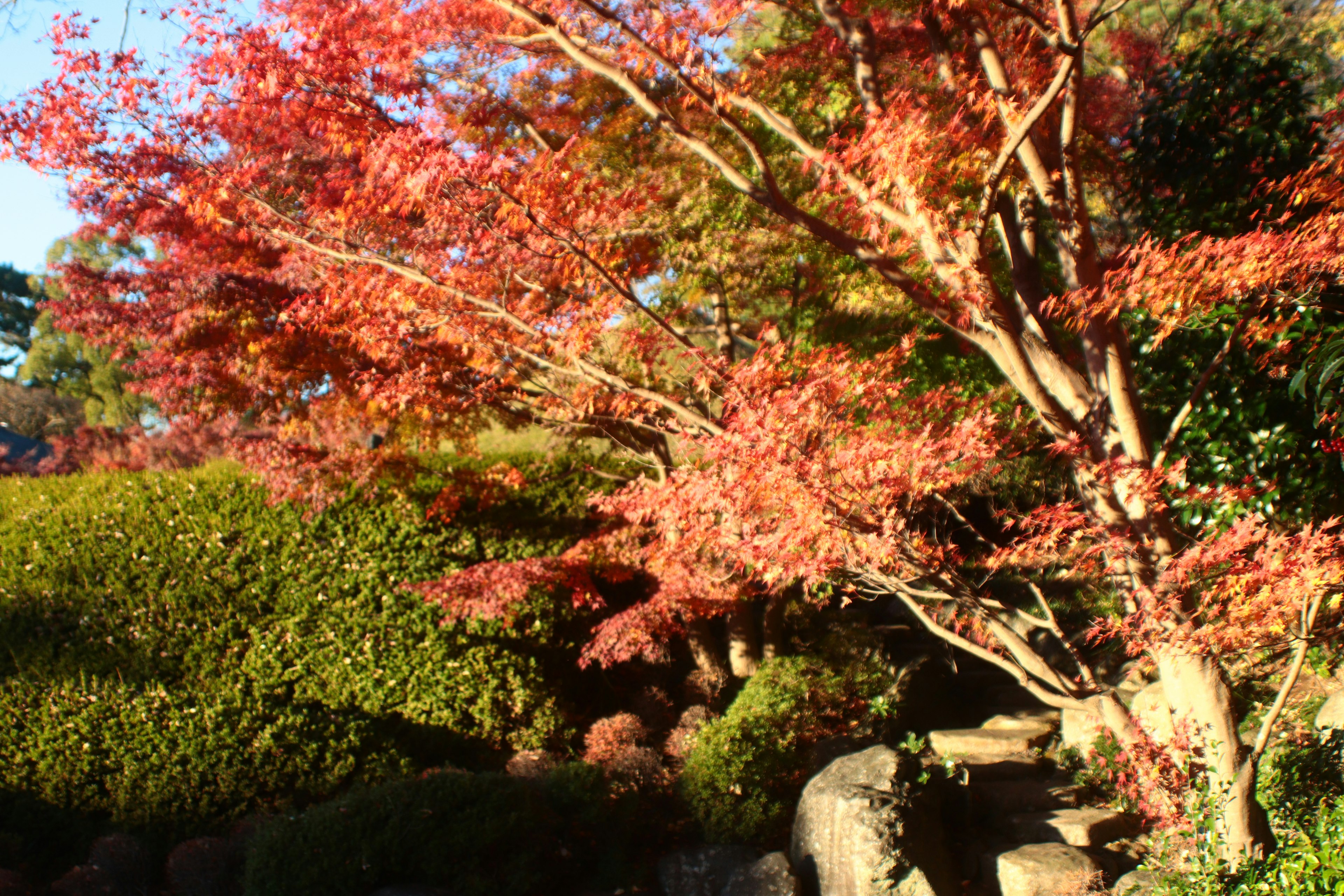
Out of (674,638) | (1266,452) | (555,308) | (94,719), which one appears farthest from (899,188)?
(94,719)

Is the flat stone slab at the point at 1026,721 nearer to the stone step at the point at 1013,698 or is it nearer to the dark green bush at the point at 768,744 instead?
the stone step at the point at 1013,698

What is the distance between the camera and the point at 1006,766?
6527 millimetres

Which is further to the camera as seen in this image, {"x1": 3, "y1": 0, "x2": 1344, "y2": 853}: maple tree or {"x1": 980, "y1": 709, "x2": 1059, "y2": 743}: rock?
{"x1": 980, "y1": 709, "x2": 1059, "y2": 743}: rock

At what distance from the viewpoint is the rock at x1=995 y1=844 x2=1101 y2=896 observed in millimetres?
4609

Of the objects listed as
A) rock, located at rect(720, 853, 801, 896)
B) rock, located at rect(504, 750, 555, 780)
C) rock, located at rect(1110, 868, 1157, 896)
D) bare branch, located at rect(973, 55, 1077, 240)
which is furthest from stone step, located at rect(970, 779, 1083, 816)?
bare branch, located at rect(973, 55, 1077, 240)

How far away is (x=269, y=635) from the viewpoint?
6.88 m

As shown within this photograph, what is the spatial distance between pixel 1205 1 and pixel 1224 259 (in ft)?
37.1

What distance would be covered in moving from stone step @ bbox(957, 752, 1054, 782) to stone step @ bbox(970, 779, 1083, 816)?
14cm

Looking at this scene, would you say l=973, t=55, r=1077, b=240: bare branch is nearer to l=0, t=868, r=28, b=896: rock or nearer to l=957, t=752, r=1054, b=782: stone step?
l=957, t=752, r=1054, b=782: stone step

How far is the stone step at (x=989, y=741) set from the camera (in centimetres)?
680

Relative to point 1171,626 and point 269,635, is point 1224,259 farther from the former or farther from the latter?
point 269,635

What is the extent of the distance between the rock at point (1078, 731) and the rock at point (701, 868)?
105 inches

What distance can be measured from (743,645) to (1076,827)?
3142 millimetres

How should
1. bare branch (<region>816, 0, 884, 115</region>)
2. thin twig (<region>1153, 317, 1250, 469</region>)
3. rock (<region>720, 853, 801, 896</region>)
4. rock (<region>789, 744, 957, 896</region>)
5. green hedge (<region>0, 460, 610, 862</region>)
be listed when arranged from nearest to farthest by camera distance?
thin twig (<region>1153, 317, 1250, 469</region>) < bare branch (<region>816, 0, 884, 115</region>) < rock (<region>789, 744, 957, 896</region>) < rock (<region>720, 853, 801, 896</region>) < green hedge (<region>0, 460, 610, 862</region>)
